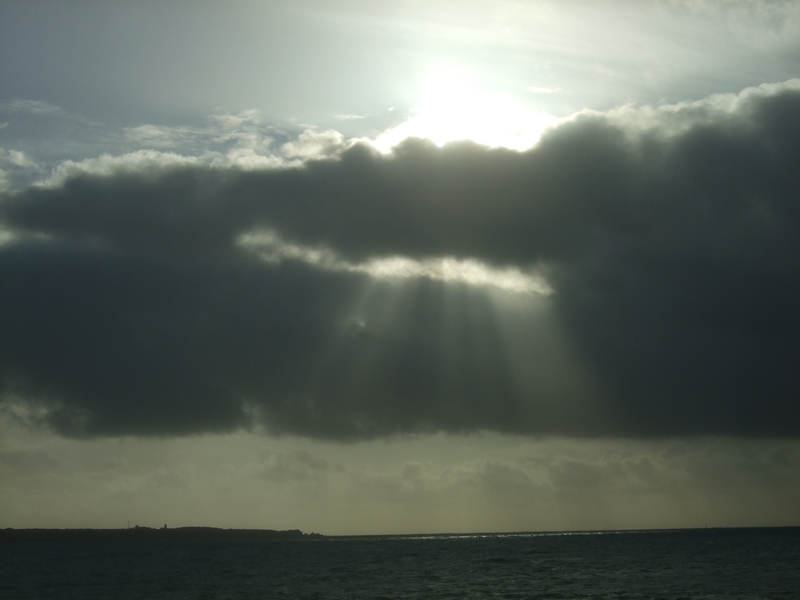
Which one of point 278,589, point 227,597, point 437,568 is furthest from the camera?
point 437,568

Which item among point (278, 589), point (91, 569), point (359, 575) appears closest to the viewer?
point (278, 589)

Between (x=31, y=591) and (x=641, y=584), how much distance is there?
263 feet

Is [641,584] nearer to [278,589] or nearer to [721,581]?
[721,581]

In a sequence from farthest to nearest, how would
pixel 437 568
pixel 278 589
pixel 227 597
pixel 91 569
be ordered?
1. pixel 91 569
2. pixel 437 568
3. pixel 278 589
4. pixel 227 597

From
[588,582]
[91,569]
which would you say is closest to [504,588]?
[588,582]

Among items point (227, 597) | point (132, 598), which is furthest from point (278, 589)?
point (132, 598)

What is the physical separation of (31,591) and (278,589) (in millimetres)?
32795

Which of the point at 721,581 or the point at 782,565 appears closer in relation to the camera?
the point at 721,581

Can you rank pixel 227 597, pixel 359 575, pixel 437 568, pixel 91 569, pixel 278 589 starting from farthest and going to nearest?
pixel 91 569, pixel 437 568, pixel 359 575, pixel 278 589, pixel 227 597

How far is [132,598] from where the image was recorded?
96.6 metres

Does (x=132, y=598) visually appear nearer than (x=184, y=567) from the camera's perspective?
Yes

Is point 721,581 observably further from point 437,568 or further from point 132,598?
point 132,598

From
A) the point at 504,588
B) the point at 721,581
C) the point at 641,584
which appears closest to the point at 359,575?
the point at 504,588

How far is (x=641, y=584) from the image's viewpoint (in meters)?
106
